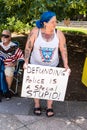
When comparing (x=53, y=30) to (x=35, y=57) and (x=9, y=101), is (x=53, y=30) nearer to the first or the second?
(x=35, y=57)

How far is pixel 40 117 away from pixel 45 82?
0.60m

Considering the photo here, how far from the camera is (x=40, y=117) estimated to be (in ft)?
17.0

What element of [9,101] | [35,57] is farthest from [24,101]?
[35,57]

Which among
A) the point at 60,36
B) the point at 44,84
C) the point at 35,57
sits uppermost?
the point at 60,36

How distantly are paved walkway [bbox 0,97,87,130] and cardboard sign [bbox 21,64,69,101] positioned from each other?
380mm

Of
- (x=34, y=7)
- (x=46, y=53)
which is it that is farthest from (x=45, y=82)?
(x=34, y=7)

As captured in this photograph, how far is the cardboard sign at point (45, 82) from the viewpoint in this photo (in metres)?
4.94

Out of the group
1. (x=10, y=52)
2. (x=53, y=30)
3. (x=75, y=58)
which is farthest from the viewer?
(x=75, y=58)

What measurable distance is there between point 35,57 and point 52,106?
3.67 ft

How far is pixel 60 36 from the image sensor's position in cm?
481

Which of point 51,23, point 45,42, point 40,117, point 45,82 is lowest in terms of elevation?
point 40,117

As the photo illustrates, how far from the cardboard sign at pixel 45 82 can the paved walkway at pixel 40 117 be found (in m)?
0.38

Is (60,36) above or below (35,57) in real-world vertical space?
above

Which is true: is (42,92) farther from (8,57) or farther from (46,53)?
(8,57)
